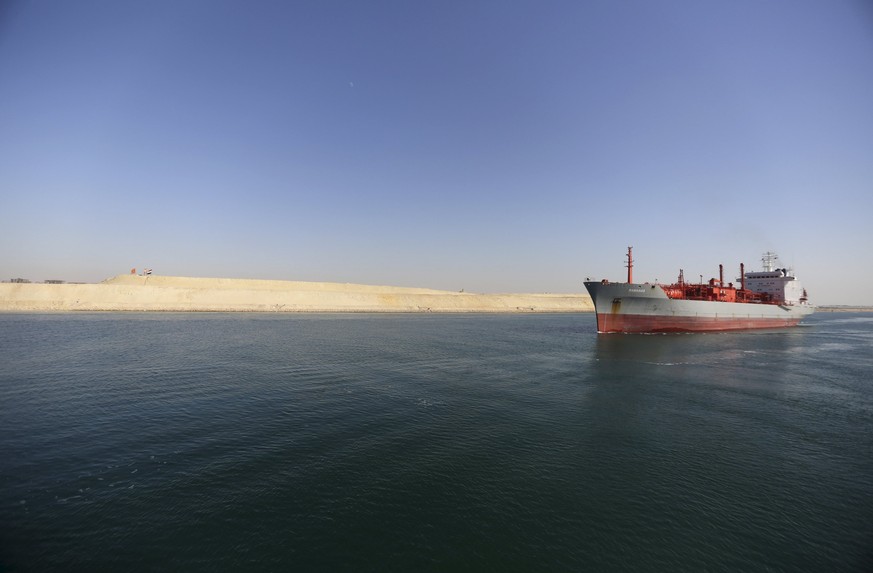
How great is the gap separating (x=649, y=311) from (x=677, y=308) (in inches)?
209

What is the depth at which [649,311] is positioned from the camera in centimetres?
5838

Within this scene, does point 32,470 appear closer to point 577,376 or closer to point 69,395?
point 69,395

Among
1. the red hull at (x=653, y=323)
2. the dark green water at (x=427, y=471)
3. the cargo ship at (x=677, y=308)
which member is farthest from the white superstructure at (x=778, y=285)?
the dark green water at (x=427, y=471)

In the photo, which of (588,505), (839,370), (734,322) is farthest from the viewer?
(734,322)

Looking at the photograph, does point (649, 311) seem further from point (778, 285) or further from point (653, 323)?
point (778, 285)

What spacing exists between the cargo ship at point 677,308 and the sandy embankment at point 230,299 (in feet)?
277

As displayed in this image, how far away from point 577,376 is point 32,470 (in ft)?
105

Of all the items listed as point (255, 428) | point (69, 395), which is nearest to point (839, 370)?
point (255, 428)

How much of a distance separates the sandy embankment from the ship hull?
84652 mm

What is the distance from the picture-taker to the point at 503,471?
13.5 metres

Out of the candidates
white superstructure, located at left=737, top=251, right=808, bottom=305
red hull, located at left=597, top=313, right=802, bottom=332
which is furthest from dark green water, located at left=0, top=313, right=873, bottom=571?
white superstructure, located at left=737, top=251, right=808, bottom=305

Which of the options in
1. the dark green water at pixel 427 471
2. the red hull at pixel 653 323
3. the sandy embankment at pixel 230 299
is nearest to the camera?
the dark green water at pixel 427 471

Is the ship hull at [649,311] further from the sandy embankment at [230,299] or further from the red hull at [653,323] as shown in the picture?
the sandy embankment at [230,299]

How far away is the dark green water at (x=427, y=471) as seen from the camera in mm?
9430
